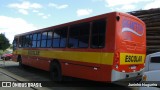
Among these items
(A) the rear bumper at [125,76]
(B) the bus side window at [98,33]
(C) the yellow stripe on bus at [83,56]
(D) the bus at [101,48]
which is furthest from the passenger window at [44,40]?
(A) the rear bumper at [125,76]

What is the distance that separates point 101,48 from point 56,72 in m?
4.35

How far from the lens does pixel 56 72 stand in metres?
14.7

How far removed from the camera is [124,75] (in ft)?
35.1

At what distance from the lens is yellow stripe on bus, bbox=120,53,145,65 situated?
34.9ft

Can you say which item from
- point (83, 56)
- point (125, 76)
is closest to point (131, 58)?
point (125, 76)

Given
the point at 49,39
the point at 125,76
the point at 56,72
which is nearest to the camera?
the point at 125,76

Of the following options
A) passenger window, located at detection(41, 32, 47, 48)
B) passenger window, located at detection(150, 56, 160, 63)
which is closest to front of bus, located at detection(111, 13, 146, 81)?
passenger window, located at detection(150, 56, 160, 63)

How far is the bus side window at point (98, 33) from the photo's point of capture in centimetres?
1088

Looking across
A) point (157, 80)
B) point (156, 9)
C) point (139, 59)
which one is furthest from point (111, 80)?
point (156, 9)

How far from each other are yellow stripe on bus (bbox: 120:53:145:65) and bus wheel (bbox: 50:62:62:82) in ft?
13.1

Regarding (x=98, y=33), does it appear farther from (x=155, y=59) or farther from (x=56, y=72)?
(x=56, y=72)

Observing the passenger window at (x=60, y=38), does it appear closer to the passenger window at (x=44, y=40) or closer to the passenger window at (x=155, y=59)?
the passenger window at (x=44, y=40)

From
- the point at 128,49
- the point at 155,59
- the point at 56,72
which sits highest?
the point at 128,49

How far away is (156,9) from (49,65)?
22.1ft
